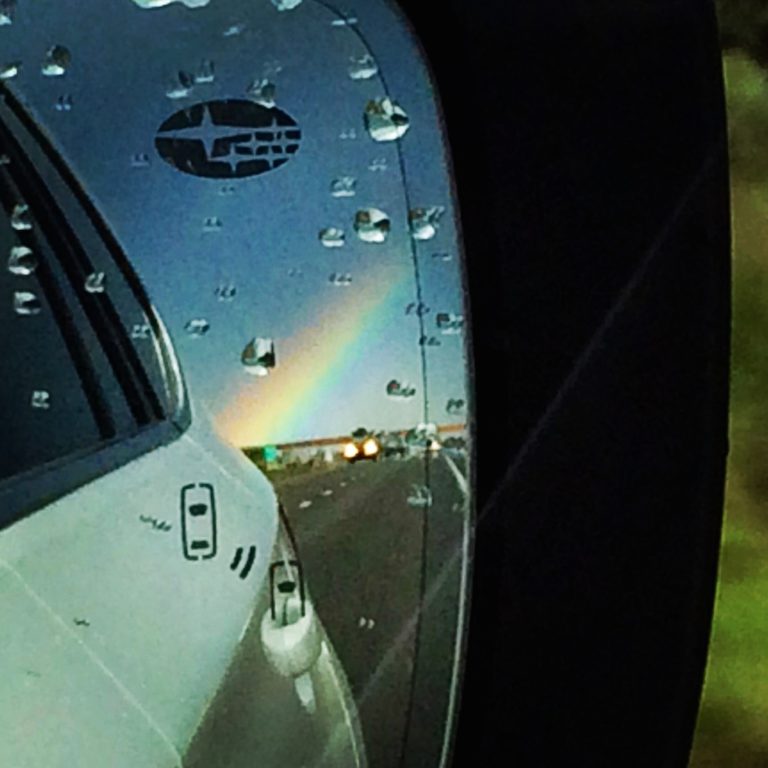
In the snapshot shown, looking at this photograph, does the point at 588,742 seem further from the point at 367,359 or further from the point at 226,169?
the point at 226,169

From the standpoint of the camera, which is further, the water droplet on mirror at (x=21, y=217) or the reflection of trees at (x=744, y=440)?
the reflection of trees at (x=744, y=440)

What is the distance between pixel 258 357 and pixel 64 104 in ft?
0.54

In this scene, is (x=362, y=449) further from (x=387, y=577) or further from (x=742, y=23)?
(x=742, y=23)

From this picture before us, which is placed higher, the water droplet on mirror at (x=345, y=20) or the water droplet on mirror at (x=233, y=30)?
the water droplet on mirror at (x=233, y=30)

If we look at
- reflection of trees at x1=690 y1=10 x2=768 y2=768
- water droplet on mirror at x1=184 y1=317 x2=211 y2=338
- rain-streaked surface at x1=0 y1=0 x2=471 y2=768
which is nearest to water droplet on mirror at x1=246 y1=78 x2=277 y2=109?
rain-streaked surface at x1=0 y1=0 x2=471 y2=768

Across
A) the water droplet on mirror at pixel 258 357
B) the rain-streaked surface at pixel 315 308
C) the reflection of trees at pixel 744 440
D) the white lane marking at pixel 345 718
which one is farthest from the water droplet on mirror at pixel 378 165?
the reflection of trees at pixel 744 440

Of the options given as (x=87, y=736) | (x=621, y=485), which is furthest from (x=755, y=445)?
(x=87, y=736)

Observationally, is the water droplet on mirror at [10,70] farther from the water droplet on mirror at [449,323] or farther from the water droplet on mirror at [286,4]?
the water droplet on mirror at [449,323]

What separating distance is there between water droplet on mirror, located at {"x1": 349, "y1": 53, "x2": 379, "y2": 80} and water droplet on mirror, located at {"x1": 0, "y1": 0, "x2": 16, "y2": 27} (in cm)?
18

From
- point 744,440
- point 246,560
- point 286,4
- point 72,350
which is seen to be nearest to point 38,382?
point 72,350

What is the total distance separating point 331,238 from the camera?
2.35ft

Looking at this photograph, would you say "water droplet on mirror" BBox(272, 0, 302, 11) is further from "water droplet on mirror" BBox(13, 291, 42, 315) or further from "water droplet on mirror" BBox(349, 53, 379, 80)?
"water droplet on mirror" BBox(13, 291, 42, 315)

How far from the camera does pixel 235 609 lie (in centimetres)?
70

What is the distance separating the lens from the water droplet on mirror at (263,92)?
2.39ft
